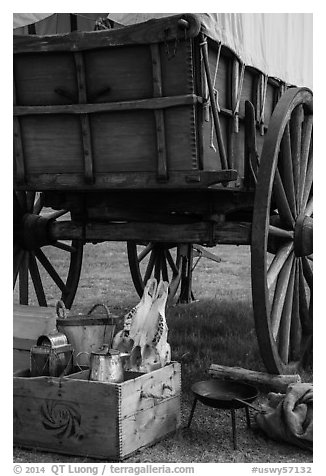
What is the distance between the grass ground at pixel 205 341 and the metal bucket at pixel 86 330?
62 cm

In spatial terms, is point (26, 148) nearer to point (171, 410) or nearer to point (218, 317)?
point (171, 410)

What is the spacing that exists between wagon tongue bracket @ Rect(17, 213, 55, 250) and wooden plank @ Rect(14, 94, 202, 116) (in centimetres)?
123

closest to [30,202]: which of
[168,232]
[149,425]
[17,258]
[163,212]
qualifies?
[17,258]

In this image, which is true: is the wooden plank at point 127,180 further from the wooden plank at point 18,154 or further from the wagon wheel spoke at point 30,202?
the wagon wheel spoke at point 30,202

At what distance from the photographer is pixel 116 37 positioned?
3.72 meters

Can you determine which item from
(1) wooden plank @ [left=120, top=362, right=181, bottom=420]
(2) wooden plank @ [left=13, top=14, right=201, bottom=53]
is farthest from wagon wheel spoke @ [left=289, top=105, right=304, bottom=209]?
(1) wooden plank @ [left=120, top=362, right=181, bottom=420]

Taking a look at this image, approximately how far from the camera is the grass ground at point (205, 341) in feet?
11.1

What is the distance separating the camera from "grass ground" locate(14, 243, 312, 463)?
3.39 metres

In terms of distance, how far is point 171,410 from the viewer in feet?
11.8

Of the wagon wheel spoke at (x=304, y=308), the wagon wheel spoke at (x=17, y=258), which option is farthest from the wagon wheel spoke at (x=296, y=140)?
the wagon wheel spoke at (x=17, y=258)

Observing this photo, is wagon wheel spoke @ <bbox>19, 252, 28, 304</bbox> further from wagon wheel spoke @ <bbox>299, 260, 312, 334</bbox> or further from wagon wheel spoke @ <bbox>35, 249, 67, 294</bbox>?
wagon wheel spoke @ <bbox>299, 260, 312, 334</bbox>

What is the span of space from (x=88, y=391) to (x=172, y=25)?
187cm
